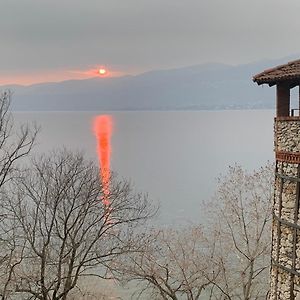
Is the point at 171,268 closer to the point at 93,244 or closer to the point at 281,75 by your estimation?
the point at 93,244

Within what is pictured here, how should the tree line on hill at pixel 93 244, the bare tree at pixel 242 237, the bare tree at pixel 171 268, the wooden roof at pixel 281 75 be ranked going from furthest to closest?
the bare tree at pixel 242 237, the bare tree at pixel 171 268, the tree line on hill at pixel 93 244, the wooden roof at pixel 281 75

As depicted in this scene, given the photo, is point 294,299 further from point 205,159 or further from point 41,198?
point 205,159

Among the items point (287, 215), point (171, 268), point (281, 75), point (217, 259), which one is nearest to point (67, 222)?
point (171, 268)

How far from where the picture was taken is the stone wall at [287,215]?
40.2ft

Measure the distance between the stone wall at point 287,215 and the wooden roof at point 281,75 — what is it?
118 cm

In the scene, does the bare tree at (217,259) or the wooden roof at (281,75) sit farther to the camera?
the bare tree at (217,259)

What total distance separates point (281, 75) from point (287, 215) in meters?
4.08

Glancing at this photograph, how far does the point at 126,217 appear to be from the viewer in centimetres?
2275

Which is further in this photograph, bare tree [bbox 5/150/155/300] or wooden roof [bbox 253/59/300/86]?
bare tree [bbox 5/150/155/300]

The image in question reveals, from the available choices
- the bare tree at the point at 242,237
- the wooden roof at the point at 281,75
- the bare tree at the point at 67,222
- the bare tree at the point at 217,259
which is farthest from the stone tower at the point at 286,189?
the bare tree at the point at 242,237

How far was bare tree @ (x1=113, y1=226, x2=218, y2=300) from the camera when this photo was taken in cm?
1997

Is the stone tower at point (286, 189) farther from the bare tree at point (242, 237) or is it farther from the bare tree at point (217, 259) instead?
the bare tree at point (242, 237)

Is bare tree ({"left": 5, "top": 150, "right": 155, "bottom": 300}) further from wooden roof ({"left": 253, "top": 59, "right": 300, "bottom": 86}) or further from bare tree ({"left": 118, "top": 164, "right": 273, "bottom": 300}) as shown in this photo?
wooden roof ({"left": 253, "top": 59, "right": 300, "bottom": 86})

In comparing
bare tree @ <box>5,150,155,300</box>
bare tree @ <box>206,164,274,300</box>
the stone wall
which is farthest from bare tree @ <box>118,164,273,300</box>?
the stone wall
